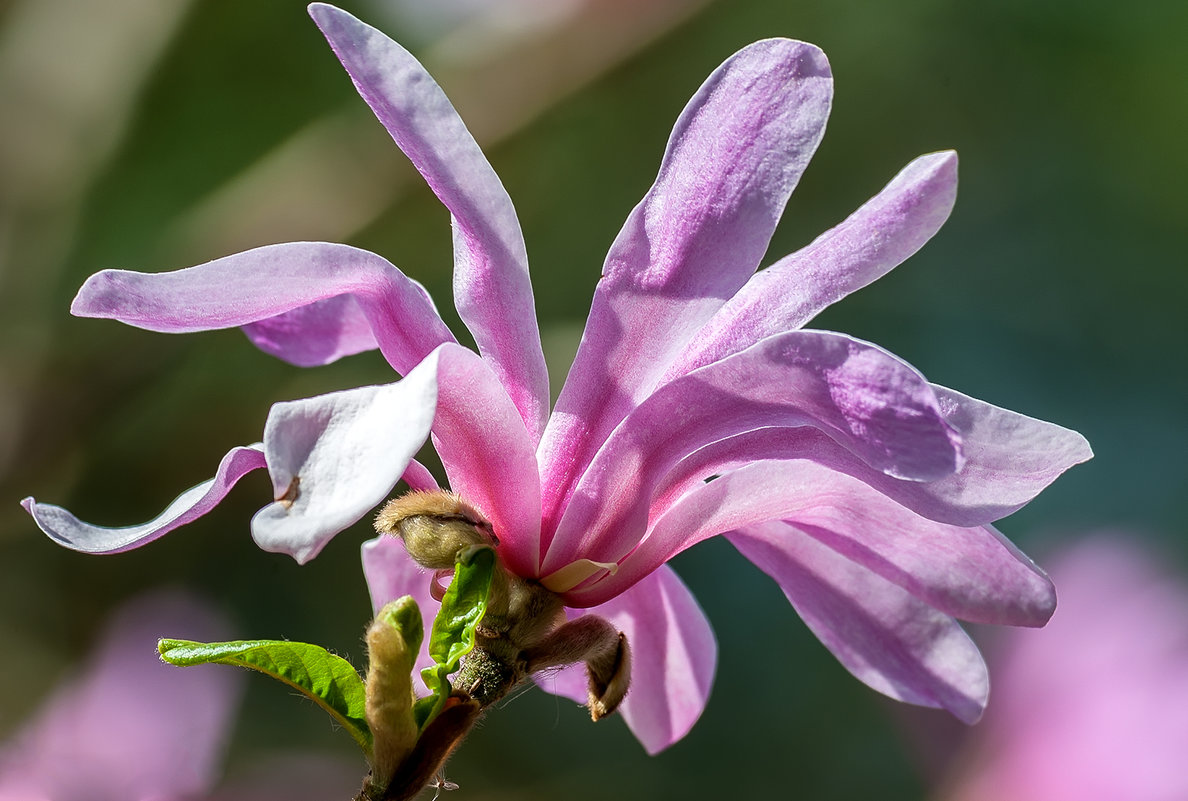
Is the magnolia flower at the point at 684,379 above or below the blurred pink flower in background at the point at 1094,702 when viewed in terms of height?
above

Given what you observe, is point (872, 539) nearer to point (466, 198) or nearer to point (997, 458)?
point (997, 458)

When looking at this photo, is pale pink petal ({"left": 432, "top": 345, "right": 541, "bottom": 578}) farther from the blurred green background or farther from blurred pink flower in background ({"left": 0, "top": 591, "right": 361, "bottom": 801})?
the blurred green background

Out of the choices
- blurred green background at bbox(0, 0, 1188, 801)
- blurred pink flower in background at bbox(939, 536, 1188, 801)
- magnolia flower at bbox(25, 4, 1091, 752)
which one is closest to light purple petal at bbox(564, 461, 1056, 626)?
magnolia flower at bbox(25, 4, 1091, 752)

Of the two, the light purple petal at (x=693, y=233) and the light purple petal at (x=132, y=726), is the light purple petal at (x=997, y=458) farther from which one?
the light purple petal at (x=132, y=726)

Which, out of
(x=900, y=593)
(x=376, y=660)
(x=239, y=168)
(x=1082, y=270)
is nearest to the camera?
(x=376, y=660)

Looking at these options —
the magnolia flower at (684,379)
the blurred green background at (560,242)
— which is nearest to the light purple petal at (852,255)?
the magnolia flower at (684,379)

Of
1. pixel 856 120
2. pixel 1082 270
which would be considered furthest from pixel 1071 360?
pixel 856 120

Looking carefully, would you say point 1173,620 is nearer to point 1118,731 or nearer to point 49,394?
point 1118,731
